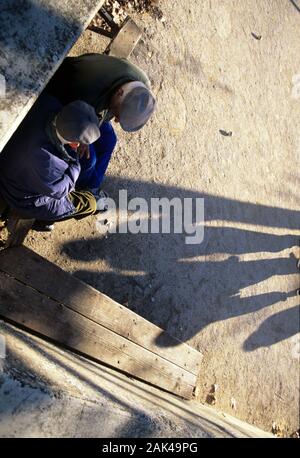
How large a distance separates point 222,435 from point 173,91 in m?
3.11

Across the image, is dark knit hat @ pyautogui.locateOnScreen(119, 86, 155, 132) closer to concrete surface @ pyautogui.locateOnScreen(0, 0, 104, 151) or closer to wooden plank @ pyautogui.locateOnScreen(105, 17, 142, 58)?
concrete surface @ pyautogui.locateOnScreen(0, 0, 104, 151)

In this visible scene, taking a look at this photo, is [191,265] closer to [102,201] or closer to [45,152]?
[102,201]

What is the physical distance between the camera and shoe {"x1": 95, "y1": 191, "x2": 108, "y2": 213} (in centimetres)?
385

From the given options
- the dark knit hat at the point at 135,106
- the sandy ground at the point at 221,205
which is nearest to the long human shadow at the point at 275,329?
the sandy ground at the point at 221,205

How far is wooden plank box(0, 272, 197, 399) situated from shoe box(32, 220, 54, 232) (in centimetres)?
54

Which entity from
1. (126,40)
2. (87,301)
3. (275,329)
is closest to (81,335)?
(87,301)

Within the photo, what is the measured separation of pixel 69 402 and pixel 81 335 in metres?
0.97

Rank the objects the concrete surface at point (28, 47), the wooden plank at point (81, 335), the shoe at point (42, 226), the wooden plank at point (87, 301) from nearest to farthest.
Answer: the concrete surface at point (28, 47) → the wooden plank at point (81, 335) → the wooden plank at point (87, 301) → the shoe at point (42, 226)

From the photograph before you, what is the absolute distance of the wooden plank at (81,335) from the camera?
3.09m

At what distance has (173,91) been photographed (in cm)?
472

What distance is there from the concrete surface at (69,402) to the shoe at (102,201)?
120 centimetres

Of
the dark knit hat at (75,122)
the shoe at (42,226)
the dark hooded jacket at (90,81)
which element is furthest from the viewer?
the shoe at (42,226)

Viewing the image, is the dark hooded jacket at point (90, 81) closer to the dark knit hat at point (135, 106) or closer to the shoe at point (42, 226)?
the dark knit hat at point (135, 106)

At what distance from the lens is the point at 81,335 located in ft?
11.0
